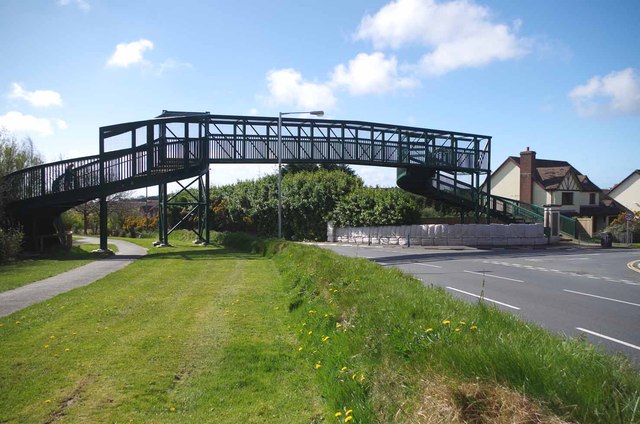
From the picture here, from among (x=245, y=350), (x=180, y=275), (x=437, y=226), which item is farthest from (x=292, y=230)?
(x=245, y=350)

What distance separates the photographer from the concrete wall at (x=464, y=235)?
1337 inches

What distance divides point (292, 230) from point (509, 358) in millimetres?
39695

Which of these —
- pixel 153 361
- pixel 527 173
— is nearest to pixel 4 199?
pixel 153 361

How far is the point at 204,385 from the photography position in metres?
5.78

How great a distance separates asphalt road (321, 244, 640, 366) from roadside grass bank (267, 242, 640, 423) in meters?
1.11

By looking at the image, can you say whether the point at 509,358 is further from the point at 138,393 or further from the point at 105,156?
the point at 105,156

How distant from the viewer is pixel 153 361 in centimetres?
649

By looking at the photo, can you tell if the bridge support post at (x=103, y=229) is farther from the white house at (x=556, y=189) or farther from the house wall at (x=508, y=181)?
the house wall at (x=508, y=181)

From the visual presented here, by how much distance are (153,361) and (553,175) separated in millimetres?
59773

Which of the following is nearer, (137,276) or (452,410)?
(452,410)

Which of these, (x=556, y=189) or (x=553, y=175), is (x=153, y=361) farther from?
(x=553, y=175)

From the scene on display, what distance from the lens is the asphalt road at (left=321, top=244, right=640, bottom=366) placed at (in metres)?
8.70

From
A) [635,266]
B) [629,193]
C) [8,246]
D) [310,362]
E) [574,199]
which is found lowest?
[635,266]

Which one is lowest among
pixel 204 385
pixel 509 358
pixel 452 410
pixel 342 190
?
pixel 204 385
